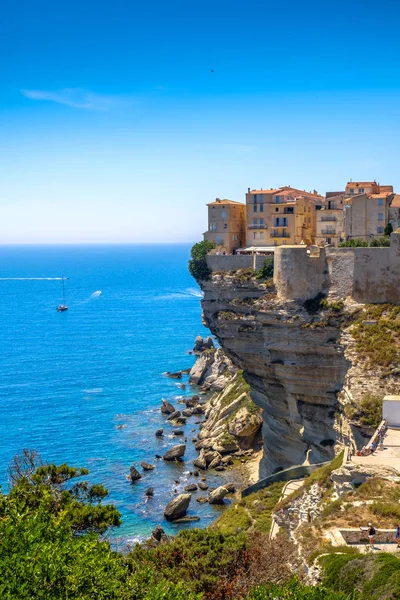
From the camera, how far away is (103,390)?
81375mm

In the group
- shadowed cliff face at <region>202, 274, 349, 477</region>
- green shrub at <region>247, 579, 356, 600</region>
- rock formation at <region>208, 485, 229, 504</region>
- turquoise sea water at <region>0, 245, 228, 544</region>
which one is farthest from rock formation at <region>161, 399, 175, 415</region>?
green shrub at <region>247, 579, 356, 600</region>

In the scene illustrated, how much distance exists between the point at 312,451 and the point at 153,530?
35.5 feet

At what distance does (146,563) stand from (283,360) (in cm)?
2205

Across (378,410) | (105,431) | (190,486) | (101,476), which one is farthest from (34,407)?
(378,410)

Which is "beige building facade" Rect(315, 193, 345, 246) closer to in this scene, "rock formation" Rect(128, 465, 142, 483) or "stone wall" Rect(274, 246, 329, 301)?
"stone wall" Rect(274, 246, 329, 301)

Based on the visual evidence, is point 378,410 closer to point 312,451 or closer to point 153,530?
point 312,451

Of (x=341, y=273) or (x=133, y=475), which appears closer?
(x=341, y=273)

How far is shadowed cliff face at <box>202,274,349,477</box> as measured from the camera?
4119cm

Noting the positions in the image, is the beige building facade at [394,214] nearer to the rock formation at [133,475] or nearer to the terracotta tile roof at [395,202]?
the terracotta tile roof at [395,202]

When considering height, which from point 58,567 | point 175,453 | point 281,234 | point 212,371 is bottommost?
point 175,453

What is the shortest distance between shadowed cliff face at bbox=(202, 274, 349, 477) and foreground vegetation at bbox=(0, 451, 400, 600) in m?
16.4

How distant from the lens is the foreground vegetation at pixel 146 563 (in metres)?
16.7

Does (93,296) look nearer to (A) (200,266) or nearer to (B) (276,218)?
(B) (276,218)

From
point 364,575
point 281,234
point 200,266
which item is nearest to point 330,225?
point 281,234
